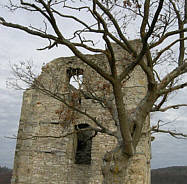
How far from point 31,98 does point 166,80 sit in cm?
738

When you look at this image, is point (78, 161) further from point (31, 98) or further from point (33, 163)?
point (31, 98)

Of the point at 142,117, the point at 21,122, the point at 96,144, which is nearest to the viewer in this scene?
the point at 142,117

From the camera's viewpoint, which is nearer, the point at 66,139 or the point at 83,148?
the point at 66,139

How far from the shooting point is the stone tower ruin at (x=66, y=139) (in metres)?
9.36

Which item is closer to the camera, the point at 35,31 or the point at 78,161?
the point at 35,31

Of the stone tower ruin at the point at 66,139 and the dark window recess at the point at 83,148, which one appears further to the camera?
the dark window recess at the point at 83,148

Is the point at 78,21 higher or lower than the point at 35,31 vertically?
higher

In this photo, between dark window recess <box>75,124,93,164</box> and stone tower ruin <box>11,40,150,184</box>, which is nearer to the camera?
stone tower ruin <box>11,40,150,184</box>

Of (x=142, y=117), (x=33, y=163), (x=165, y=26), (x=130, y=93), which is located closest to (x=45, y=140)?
(x=33, y=163)

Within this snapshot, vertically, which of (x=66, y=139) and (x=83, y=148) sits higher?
(x=66, y=139)

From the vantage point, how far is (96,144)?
31.5ft

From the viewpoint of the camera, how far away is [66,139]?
10.3m

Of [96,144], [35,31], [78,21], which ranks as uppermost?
[78,21]

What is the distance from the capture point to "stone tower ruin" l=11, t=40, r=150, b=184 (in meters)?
9.36
